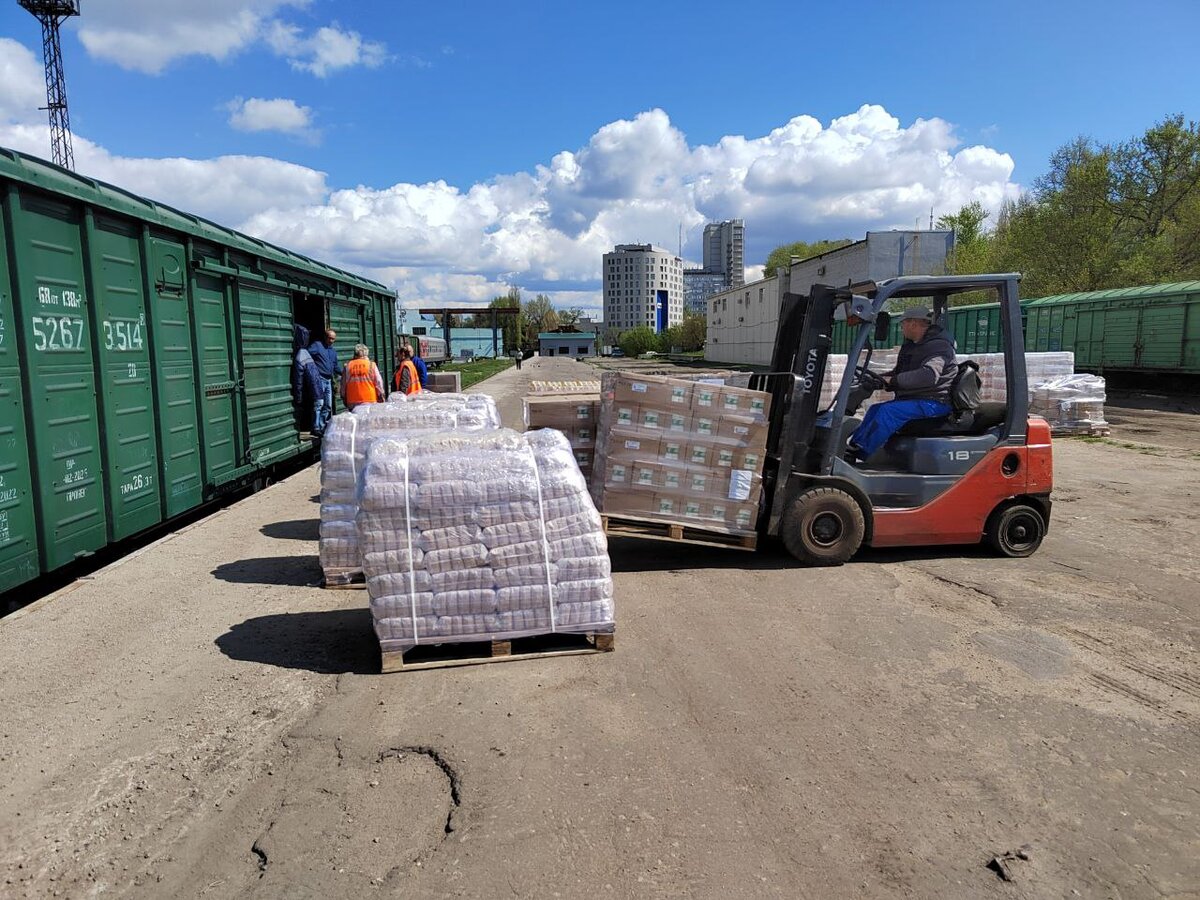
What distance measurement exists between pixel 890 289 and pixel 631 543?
3.52 meters

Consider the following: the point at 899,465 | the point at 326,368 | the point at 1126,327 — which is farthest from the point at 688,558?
the point at 1126,327

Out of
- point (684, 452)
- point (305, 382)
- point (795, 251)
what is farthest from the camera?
point (795, 251)

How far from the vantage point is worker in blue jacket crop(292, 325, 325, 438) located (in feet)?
39.4

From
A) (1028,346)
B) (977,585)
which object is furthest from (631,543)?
(1028,346)

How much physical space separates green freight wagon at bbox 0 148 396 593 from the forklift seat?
6.88 m

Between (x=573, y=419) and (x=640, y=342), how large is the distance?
126m

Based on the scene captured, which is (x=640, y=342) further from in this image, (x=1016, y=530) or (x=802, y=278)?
(x=1016, y=530)

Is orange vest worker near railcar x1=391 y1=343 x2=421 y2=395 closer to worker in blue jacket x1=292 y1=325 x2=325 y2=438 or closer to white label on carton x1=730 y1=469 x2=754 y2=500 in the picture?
worker in blue jacket x1=292 y1=325 x2=325 y2=438

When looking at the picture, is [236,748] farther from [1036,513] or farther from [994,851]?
[1036,513]

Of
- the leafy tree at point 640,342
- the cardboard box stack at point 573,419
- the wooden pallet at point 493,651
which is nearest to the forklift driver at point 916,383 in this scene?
the cardboard box stack at point 573,419

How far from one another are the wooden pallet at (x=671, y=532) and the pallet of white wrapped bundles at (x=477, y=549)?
186cm

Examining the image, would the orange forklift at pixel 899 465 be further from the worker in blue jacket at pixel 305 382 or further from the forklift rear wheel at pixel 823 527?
the worker in blue jacket at pixel 305 382

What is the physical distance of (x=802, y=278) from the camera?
51062 millimetres

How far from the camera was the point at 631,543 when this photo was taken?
27.2 ft
